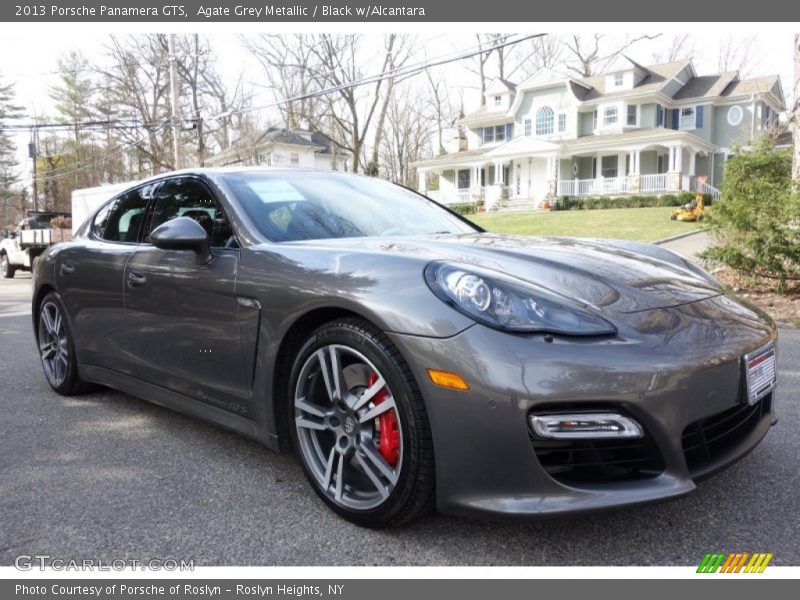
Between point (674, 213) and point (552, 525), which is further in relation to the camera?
point (674, 213)

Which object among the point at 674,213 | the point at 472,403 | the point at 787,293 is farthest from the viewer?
the point at 674,213

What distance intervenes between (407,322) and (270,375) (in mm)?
786

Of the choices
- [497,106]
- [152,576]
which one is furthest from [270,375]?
[497,106]

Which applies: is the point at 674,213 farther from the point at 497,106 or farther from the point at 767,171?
the point at 497,106

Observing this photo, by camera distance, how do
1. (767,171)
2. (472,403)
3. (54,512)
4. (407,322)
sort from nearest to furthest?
1. (472,403)
2. (407,322)
3. (54,512)
4. (767,171)

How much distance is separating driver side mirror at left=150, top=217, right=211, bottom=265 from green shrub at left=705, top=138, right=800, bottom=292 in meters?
7.79

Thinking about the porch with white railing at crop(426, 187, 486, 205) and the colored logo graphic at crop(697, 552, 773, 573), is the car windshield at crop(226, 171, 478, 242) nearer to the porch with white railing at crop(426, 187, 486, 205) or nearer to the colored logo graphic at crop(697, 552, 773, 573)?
the colored logo graphic at crop(697, 552, 773, 573)

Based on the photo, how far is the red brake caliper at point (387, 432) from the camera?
2412 mm

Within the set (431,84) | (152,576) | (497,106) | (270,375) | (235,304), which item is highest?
(431,84)

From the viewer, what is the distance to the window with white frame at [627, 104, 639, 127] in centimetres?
3438

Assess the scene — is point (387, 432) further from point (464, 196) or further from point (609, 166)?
point (464, 196)

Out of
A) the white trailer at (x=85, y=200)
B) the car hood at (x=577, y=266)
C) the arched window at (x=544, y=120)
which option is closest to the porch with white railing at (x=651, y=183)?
the arched window at (x=544, y=120)

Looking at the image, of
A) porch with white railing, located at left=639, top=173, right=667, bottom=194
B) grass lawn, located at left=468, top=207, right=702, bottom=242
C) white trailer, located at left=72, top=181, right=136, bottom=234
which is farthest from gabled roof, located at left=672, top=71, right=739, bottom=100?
white trailer, located at left=72, top=181, right=136, bottom=234

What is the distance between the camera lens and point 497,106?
39.7 meters
